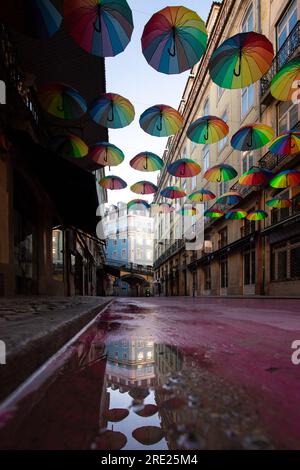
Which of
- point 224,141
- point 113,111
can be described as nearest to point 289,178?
point 113,111

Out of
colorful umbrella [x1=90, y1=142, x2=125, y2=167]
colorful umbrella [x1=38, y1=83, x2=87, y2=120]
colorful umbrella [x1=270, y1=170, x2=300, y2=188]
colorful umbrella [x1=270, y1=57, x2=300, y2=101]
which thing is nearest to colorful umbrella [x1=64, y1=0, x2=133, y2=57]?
colorful umbrella [x1=38, y1=83, x2=87, y2=120]

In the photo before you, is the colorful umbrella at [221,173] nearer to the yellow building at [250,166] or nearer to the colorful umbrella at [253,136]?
the colorful umbrella at [253,136]

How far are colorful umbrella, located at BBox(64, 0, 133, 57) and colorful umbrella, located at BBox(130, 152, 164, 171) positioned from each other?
4791mm

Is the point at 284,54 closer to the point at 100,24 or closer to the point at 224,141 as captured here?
the point at 224,141

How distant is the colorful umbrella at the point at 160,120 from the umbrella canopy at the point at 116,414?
7713 millimetres

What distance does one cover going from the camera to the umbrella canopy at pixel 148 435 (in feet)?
1.96

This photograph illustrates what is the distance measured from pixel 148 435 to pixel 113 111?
24.1ft

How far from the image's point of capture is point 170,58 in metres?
5.32

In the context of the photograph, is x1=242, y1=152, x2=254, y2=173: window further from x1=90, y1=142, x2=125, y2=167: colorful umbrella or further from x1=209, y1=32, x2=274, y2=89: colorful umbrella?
x1=209, y1=32, x2=274, y2=89: colorful umbrella

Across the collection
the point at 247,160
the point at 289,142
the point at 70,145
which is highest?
the point at 247,160

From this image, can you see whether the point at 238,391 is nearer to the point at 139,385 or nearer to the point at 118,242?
the point at 139,385

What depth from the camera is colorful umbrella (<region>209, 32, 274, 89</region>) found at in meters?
5.48

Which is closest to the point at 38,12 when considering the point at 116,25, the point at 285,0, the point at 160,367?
the point at 116,25

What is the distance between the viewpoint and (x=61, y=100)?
6.00 m
